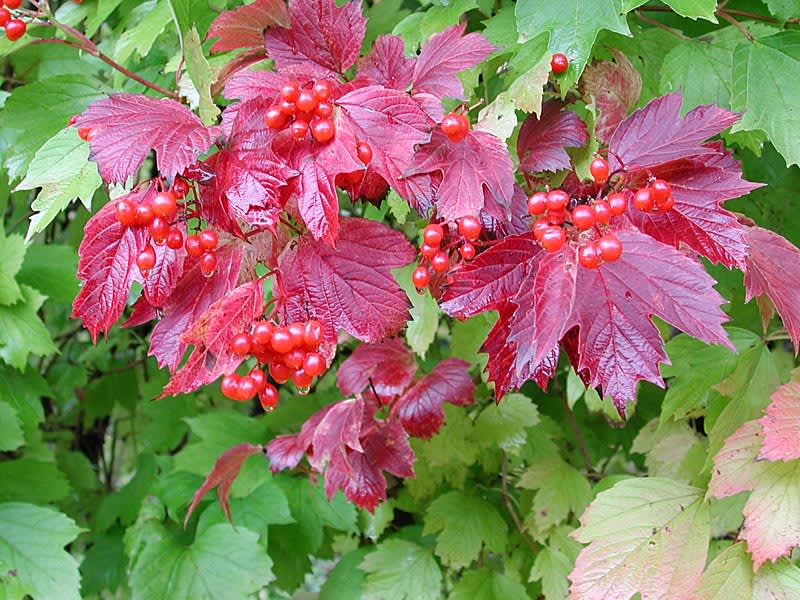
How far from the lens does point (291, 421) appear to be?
1702 millimetres

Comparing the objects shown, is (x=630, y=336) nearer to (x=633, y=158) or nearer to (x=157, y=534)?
(x=633, y=158)

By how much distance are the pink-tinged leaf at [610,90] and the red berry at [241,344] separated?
1.62 ft

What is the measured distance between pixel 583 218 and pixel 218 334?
1.18 ft

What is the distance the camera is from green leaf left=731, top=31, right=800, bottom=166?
947 millimetres

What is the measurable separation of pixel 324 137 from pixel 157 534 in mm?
1121

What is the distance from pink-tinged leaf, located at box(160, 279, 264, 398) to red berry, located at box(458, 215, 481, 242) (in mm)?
209

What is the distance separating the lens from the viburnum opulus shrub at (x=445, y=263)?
0.76 m

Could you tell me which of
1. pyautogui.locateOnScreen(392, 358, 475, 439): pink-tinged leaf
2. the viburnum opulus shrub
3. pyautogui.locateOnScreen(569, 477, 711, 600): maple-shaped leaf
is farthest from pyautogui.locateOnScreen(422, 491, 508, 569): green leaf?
A: pyautogui.locateOnScreen(569, 477, 711, 600): maple-shaped leaf

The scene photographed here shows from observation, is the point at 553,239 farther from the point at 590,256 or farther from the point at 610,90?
the point at 610,90

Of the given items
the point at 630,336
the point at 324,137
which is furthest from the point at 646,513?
the point at 324,137

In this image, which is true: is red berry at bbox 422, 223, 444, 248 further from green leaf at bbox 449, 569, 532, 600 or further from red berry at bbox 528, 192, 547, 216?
green leaf at bbox 449, 569, 532, 600

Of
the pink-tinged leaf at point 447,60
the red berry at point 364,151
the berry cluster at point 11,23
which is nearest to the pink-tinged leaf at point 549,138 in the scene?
the pink-tinged leaf at point 447,60

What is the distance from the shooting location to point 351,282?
2.74 ft

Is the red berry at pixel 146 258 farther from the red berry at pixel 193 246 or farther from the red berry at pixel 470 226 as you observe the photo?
the red berry at pixel 470 226
